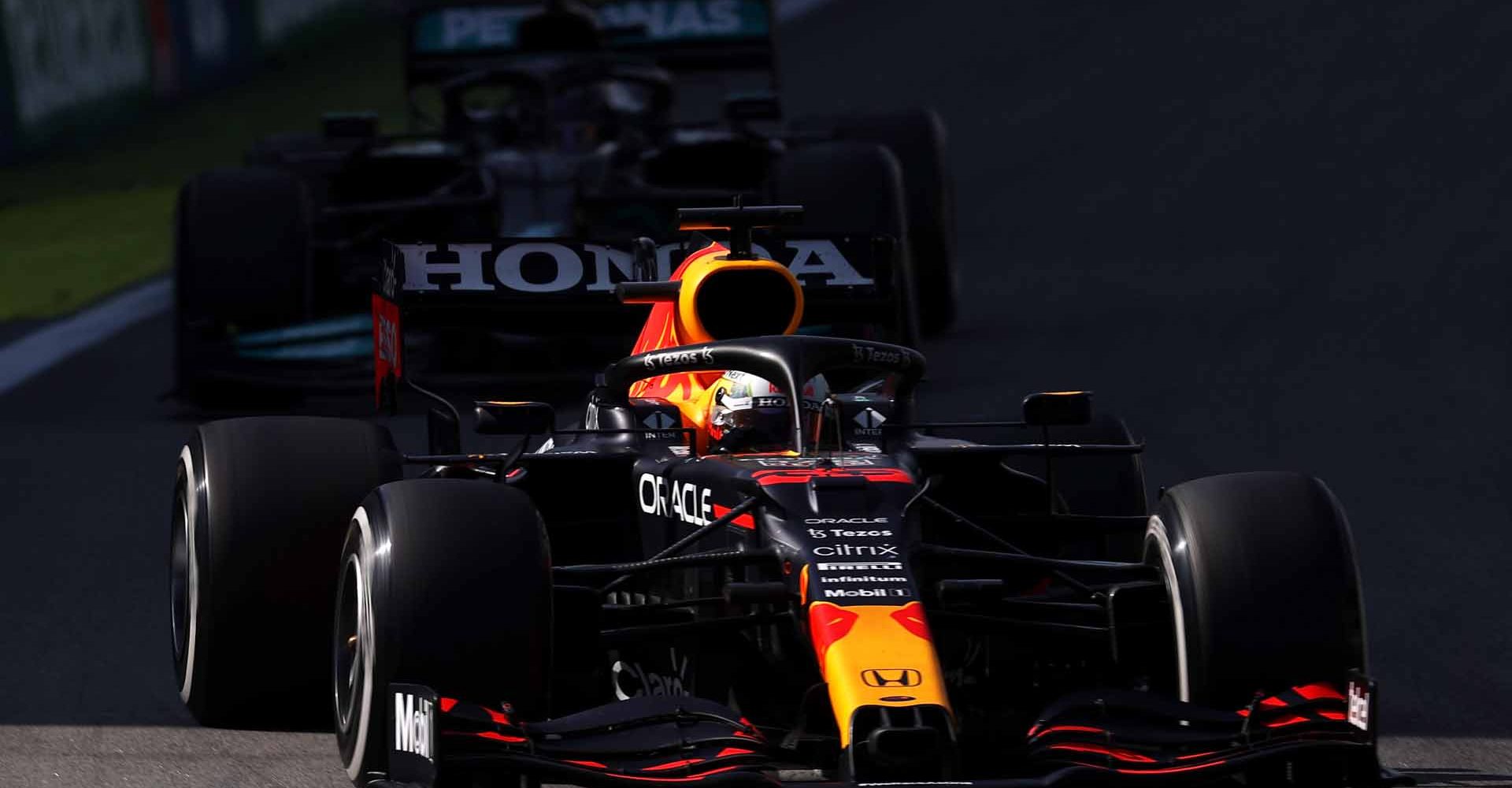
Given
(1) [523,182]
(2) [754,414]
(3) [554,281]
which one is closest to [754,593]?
(2) [754,414]

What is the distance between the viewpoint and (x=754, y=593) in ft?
17.9

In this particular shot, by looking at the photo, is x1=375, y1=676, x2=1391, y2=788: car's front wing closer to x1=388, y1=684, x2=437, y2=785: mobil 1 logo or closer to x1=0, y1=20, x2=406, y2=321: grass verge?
x1=388, y1=684, x2=437, y2=785: mobil 1 logo

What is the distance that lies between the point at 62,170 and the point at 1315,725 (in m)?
16.9

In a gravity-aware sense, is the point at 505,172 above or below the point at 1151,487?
above

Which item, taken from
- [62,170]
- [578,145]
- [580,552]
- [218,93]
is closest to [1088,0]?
[218,93]

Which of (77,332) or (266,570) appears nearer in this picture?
(266,570)

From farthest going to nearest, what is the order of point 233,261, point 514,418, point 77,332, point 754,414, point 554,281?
point 77,332 < point 233,261 < point 554,281 < point 754,414 < point 514,418

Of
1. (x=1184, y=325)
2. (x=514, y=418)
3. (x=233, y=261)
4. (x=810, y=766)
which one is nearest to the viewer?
(x=810, y=766)

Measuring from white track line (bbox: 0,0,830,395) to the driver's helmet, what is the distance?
7.18 m

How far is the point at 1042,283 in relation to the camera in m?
16.2

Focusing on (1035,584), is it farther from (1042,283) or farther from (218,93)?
(218,93)

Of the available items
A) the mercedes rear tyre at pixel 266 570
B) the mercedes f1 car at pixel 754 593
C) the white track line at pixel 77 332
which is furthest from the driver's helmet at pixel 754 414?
the white track line at pixel 77 332

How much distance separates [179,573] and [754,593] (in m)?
2.22

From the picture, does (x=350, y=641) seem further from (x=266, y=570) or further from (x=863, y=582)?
(x=863, y=582)
